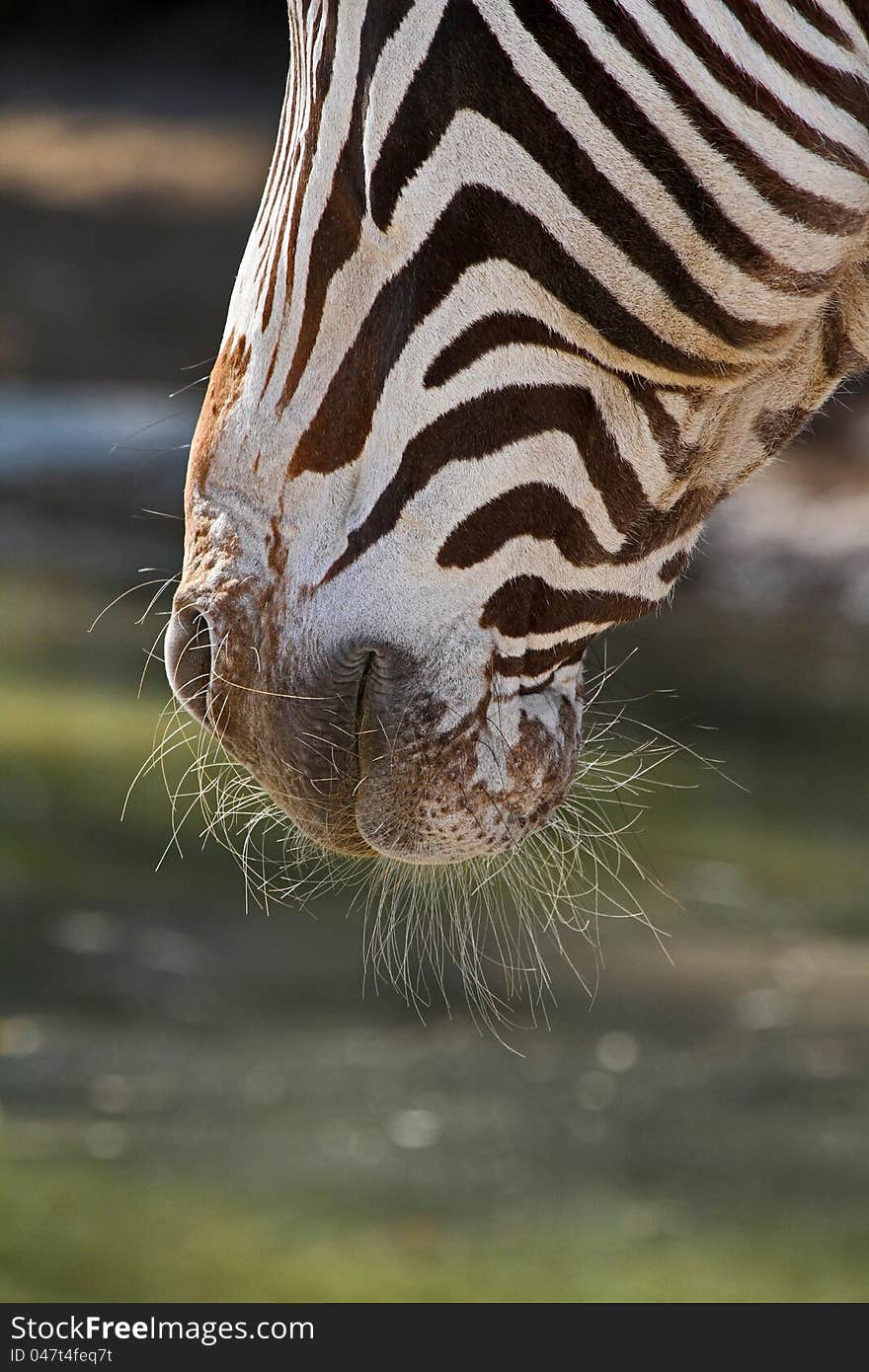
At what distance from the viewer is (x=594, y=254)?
968 mm

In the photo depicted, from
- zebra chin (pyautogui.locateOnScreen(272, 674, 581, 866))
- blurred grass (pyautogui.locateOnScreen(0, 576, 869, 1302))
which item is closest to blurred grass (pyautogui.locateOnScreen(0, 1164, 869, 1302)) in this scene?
blurred grass (pyautogui.locateOnScreen(0, 576, 869, 1302))

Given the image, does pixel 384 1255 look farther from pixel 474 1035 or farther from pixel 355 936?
pixel 355 936

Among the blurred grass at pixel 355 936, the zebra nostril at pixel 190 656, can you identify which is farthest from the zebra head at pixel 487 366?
the blurred grass at pixel 355 936

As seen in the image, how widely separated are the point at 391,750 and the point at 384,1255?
218cm

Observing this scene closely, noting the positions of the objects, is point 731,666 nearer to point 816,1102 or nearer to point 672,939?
point 672,939

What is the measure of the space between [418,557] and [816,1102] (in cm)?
289

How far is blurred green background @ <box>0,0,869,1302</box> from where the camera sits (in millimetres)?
2979

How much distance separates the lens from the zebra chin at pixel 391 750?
1.05 meters

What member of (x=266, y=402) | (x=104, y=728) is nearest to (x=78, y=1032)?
(x=104, y=728)

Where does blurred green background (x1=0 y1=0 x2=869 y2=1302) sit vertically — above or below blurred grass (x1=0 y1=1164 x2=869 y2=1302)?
above

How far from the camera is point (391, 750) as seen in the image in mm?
1066

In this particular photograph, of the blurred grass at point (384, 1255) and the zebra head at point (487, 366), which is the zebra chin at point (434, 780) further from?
the blurred grass at point (384, 1255)

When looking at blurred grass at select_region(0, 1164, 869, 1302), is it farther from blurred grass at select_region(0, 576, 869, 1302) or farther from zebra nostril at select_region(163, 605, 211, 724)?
zebra nostril at select_region(163, 605, 211, 724)

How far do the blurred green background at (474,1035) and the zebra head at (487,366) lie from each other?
0.32 meters
